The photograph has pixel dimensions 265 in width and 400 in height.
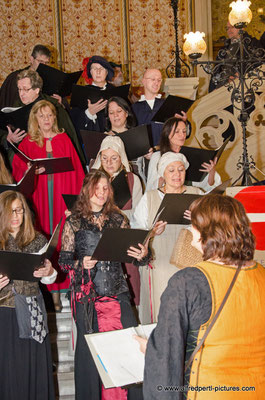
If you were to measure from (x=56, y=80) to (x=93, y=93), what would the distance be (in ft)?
1.55

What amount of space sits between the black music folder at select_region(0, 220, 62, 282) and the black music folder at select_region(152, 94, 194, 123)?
6.47 ft

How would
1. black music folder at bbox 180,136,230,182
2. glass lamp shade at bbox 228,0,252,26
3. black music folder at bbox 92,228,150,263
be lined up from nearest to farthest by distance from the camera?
black music folder at bbox 92,228,150,263, black music folder at bbox 180,136,230,182, glass lamp shade at bbox 228,0,252,26

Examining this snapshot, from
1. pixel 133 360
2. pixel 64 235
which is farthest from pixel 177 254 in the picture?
pixel 133 360

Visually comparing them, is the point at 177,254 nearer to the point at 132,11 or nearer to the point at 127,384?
the point at 127,384

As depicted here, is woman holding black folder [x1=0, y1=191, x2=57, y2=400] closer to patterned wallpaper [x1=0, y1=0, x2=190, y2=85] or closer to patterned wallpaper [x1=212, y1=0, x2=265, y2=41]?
patterned wallpaper [x1=0, y1=0, x2=190, y2=85]

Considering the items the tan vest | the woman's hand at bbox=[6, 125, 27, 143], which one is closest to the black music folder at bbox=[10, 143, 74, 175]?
the woman's hand at bbox=[6, 125, 27, 143]

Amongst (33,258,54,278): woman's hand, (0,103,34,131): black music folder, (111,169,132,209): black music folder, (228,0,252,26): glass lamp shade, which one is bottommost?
(33,258,54,278): woman's hand

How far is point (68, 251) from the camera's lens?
315cm

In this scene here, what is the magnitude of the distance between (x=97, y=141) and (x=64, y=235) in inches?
50.3

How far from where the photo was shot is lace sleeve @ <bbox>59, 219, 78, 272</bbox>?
3127mm

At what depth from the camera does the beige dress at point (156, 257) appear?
3572 millimetres

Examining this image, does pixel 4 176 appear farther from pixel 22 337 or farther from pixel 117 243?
pixel 117 243

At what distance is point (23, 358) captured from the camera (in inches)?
124

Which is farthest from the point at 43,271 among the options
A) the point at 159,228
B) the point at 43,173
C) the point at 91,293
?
the point at 43,173
